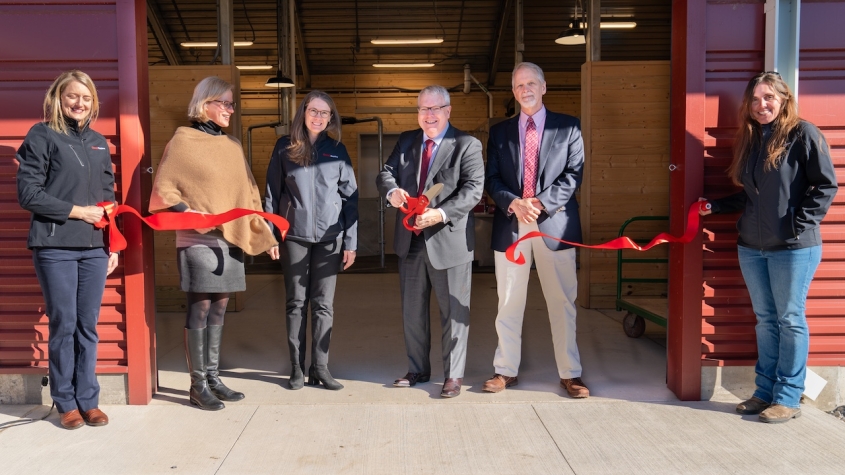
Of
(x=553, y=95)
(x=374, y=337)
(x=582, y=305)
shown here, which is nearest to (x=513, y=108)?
(x=553, y=95)

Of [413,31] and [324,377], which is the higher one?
[413,31]

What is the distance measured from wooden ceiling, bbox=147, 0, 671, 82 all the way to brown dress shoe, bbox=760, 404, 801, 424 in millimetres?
11396

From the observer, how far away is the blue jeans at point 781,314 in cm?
361

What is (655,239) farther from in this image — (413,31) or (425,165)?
(413,31)

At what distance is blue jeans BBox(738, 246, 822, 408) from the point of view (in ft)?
11.8

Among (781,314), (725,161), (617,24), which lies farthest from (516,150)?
(617,24)

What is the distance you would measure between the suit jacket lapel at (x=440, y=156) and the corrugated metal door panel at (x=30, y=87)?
1710 millimetres

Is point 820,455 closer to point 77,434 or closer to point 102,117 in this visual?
point 77,434

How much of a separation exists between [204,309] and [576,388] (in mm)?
Answer: 2118

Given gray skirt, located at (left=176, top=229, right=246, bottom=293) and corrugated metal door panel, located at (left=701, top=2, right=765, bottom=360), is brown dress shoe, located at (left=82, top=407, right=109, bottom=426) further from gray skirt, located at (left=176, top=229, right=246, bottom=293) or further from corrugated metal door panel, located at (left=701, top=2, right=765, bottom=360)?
corrugated metal door panel, located at (left=701, top=2, right=765, bottom=360)

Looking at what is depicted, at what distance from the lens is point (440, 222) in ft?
13.3

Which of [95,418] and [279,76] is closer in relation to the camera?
[95,418]

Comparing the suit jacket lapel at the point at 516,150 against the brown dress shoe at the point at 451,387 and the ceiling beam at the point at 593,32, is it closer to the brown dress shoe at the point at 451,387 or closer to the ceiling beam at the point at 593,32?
the brown dress shoe at the point at 451,387

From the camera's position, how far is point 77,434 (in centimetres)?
352
